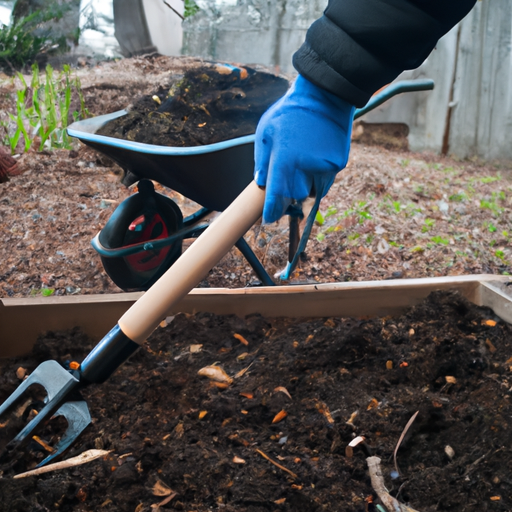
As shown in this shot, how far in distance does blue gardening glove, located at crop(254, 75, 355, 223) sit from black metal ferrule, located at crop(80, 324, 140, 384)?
0.46 metres

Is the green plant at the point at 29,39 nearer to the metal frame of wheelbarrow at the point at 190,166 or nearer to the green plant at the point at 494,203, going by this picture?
the metal frame of wheelbarrow at the point at 190,166

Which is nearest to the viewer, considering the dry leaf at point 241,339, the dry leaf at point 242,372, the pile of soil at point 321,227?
the dry leaf at point 242,372

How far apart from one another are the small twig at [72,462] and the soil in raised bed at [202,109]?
3.91 ft

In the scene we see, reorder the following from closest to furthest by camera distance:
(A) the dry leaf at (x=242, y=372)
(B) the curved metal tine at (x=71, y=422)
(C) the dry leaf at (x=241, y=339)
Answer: (B) the curved metal tine at (x=71, y=422)
(A) the dry leaf at (x=242, y=372)
(C) the dry leaf at (x=241, y=339)

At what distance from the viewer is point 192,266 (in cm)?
112

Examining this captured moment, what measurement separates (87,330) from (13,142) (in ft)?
8.08

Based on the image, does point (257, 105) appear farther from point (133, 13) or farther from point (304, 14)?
point (133, 13)

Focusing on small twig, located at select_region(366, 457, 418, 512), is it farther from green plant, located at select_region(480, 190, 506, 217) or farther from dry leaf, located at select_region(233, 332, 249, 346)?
green plant, located at select_region(480, 190, 506, 217)

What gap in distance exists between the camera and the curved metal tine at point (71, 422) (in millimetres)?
1154

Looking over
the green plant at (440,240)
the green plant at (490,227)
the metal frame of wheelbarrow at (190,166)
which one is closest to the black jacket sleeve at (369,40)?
the metal frame of wheelbarrow at (190,166)

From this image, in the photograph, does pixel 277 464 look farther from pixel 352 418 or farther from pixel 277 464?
pixel 352 418

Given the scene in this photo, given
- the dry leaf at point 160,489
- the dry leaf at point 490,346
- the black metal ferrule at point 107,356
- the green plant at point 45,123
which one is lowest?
the dry leaf at point 160,489

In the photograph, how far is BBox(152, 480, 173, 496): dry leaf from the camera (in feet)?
3.38

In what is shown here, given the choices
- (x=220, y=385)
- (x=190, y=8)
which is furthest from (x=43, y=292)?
(x=190, y=8)
